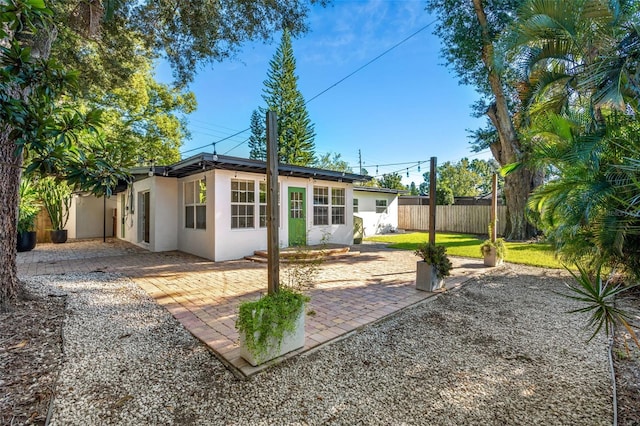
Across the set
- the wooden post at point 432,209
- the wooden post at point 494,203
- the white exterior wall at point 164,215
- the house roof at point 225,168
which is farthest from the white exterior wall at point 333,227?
the wooden post at point 432,209

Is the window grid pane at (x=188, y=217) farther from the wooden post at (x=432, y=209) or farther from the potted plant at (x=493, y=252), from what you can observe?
the potted plant at (x=493, y=252)

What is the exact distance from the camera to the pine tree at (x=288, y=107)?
70.0 ft

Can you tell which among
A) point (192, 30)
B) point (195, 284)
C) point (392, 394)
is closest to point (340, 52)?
point (192, 30)

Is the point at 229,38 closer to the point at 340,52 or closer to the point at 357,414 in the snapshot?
the point at 340,52

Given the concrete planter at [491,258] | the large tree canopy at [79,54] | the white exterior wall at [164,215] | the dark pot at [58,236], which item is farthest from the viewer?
the dark pot at [58,236]

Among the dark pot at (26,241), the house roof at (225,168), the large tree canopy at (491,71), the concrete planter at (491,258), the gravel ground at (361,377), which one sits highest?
the large tree canopy at (491,71)

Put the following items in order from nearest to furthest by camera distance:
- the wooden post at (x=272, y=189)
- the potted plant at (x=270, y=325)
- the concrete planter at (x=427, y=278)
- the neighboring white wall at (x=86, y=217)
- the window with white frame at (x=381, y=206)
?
the potted plant at (x=270, y=325) < the wooden post at (x=272, y=189) < the concrete planter at (x=427, y=278) < the neighboring white wall at (x=86, y=217) < the window with white frame at (x=381, y=206)

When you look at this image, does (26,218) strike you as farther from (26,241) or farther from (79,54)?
(79,54)

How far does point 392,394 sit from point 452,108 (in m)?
16.1

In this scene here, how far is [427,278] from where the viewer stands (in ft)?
16.5

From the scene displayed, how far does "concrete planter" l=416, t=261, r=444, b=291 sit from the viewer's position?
4984 mm

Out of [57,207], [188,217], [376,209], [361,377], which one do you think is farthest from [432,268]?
[57,207]

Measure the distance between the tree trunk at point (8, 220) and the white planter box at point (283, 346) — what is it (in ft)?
10.7

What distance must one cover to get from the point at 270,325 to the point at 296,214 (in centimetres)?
700
